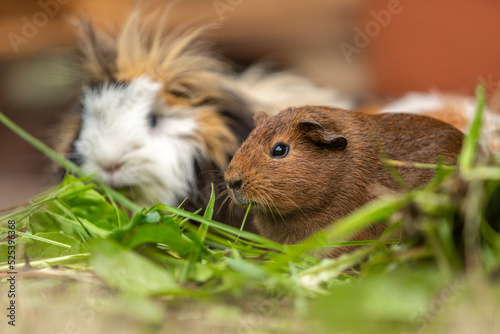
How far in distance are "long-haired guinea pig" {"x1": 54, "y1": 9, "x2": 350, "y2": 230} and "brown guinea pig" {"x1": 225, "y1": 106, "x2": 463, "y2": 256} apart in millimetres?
335

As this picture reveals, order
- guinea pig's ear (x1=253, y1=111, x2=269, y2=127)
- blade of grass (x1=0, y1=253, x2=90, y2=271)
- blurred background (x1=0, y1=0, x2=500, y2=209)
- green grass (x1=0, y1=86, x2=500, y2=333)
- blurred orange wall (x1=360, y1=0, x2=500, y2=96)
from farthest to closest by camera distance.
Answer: blurred background (x1=0, y1=0, x2=500, y2=209), blurred orange wall (x1=360, y1=0, x2=500, y2=96), guinea pig's ear (x1=253, y1=111, x2=269, y2=127), blade of grass (x1=0, y1=253, x2=90, y2=271), green grass (x1=0, y1=86, x2=500, y2=333)

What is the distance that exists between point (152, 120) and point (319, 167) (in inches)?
28.6

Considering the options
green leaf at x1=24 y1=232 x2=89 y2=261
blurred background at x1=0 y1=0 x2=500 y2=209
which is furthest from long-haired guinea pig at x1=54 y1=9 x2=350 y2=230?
blurred background at x1=0 y1=0 x2=500 y2=209

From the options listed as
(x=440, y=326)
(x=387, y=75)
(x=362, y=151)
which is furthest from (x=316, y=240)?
(x=387, y=75)

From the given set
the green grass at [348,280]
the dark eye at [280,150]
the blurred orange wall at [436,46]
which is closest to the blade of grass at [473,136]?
the green grass at [348,280]

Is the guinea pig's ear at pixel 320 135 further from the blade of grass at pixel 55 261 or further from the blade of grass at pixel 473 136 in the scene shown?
the blade of grass at pixel 55 261

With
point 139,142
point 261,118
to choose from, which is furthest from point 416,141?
point 139,142

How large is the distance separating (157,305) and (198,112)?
1051mm

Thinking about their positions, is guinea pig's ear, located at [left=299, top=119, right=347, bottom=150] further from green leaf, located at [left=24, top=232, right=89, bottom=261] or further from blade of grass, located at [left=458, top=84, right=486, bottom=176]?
green leaf, located at [left=24, top=232, right=89, bottom=261]

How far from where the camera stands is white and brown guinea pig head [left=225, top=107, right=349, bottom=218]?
122cm

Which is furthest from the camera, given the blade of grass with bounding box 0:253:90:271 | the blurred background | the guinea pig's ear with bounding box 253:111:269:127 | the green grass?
the blurred background

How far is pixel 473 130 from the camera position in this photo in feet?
2.81

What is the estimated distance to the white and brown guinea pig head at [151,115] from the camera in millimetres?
1663

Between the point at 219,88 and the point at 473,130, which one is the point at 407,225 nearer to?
the point at 473,130
